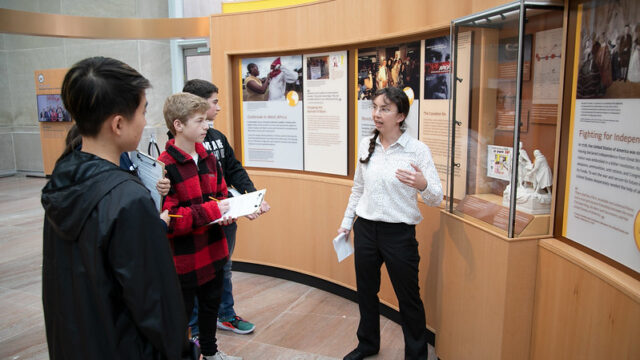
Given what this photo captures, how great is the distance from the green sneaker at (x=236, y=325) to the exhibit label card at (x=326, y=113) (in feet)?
5.01

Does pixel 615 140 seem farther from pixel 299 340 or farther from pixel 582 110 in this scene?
pixel 299 340

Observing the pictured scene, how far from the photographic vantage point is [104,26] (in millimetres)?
5008

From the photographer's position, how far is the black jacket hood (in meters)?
1.24

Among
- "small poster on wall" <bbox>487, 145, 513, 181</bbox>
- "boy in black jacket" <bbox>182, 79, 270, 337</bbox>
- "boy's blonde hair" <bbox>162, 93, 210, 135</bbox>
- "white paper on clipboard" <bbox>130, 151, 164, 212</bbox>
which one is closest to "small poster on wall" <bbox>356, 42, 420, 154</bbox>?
"small poster on wall" <bbox>487, 145, 513, 181</bbox>

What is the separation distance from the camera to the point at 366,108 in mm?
3883

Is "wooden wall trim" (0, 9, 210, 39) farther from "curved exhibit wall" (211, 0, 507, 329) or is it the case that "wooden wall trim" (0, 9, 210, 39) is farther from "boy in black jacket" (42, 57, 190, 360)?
"boy in black jacket" (42, 57, 190, 360)

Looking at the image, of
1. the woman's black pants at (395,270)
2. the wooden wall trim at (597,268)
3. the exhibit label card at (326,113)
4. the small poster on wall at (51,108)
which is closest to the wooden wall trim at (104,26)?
the exhibit label card at (326,113)

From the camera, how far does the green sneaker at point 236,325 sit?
3.61 meters

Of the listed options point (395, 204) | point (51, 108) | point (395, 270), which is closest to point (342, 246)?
point (395, 270)

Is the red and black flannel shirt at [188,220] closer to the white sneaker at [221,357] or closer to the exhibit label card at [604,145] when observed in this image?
the white sneaker at [221,357]

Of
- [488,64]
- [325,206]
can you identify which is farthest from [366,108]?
[488,64]

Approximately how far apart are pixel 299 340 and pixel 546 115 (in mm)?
2362

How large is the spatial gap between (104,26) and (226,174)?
2871mm

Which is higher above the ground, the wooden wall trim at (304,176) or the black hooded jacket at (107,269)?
the black hooded jacket at (107,269)
